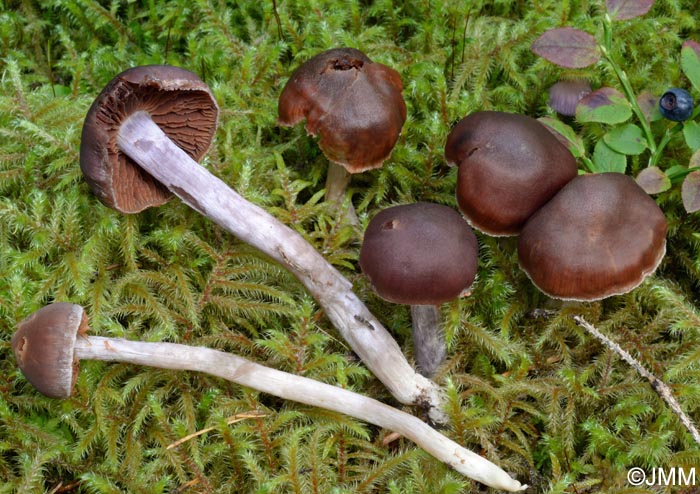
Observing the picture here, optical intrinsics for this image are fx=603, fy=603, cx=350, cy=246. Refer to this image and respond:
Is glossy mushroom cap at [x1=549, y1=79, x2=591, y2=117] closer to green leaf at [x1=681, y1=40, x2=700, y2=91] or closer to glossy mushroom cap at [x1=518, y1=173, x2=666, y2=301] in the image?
green leaf at [x1=681, y1=40, x2=700, y2=91]

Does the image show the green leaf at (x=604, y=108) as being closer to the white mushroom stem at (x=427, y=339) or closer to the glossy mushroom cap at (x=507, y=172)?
the glossy mushroom cap at (x=507, y=172)

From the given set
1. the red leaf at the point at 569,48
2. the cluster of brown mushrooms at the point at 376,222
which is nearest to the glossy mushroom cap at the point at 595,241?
the cluster of brown mushrooms at the point at 376,222

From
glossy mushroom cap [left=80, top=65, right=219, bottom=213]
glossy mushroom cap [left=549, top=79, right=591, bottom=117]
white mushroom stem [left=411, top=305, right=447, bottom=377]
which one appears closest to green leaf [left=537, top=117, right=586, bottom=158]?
glossy mushroom cap [left=549, top=79, right=591, bottom=117]

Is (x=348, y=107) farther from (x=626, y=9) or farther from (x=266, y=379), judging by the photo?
(x=626, y=9)

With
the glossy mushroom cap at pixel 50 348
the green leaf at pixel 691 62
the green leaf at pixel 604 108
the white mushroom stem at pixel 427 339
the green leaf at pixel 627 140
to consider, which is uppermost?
the green leaf at pixel 691 62

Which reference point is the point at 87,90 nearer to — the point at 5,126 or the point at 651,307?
the point at 5,126

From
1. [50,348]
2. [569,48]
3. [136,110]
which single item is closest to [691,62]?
[569,48]
